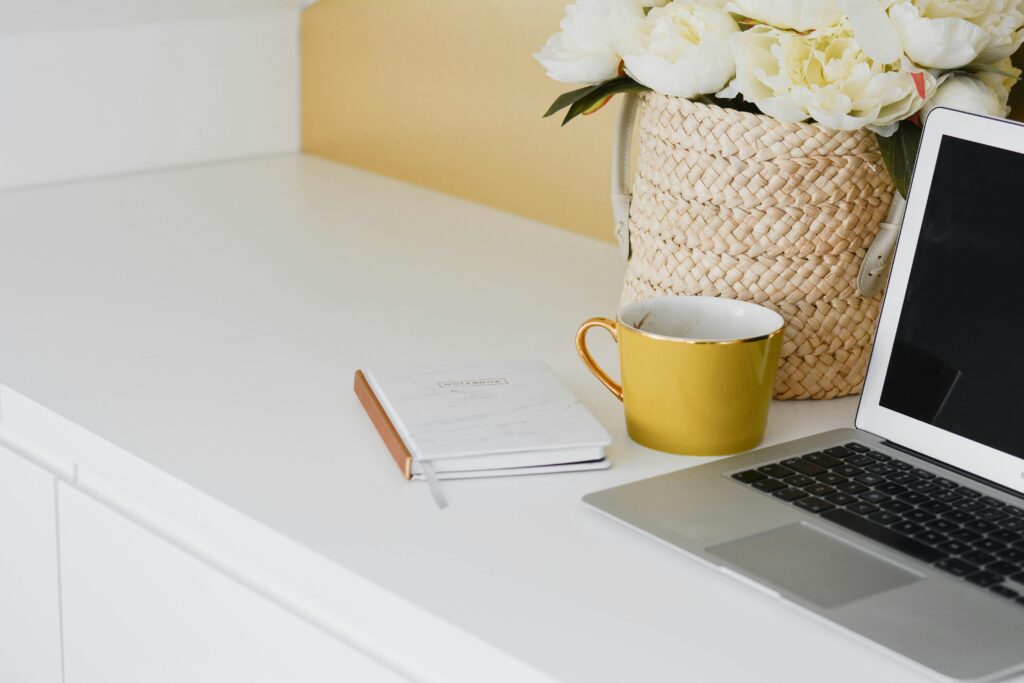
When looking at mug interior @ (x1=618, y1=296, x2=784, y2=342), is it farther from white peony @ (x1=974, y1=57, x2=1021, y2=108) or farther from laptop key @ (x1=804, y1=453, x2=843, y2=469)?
white peony @ (x1=974, y1=57, x2=1021, y2=108)

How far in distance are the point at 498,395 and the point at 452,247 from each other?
20.6 inches

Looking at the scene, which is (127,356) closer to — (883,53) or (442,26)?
(883,53)

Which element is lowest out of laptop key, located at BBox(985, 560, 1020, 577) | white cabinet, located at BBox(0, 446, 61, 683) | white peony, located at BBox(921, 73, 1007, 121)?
white cabinet, located at BBox(0, 446, 61, 683)

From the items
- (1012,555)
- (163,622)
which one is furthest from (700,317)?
(163,622)

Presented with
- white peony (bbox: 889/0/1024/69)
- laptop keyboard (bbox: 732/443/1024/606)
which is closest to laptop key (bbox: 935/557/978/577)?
laptop keyboard (bbox: 732/443/1024/606)

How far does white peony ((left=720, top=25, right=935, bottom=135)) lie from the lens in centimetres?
83

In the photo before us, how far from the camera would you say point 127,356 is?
1028mm

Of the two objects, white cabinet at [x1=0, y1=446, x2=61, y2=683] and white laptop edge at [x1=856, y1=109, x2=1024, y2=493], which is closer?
white laptop edge at [x1=856, y1=109, x2=1024, y2=493]

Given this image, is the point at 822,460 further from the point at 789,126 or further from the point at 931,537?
the point at 789,126

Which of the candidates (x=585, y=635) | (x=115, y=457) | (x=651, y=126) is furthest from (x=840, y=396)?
(x=115, y=457)

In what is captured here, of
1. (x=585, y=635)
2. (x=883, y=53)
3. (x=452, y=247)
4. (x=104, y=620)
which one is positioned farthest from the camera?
(x=452, y=247)

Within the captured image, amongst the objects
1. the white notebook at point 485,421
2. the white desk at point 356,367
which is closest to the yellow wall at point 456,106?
the white desk at point 356,367

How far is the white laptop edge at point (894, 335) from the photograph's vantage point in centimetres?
80

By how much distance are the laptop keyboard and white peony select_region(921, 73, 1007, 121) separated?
0.23m
